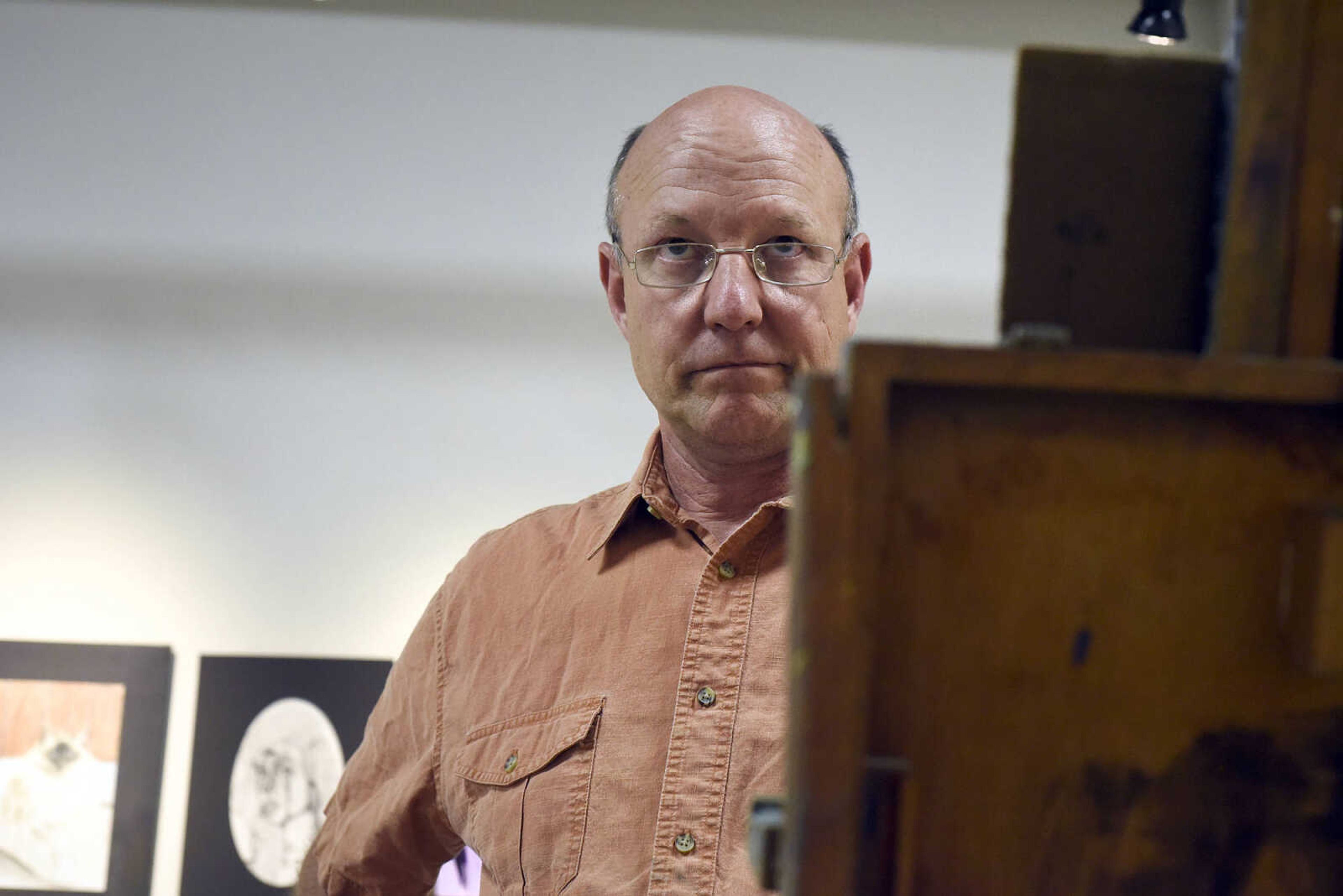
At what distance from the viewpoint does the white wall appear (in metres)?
2.66

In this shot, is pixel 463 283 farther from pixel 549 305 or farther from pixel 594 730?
pixel 594 730

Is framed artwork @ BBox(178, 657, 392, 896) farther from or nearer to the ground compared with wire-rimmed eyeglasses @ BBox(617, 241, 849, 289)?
nearer to the ground

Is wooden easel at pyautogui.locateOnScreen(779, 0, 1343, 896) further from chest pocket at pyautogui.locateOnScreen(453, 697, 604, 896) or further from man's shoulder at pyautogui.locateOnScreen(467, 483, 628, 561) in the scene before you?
man's shoulder at pyautogui.locateOnScreen(467, 483, 628, 561)

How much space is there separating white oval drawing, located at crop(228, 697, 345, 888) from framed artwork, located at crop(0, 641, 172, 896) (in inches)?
7.7

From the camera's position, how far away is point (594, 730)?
1.38m

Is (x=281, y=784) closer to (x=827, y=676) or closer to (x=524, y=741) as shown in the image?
(x=524, y=741)

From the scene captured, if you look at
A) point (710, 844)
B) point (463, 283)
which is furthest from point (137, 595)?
point (710, 844)

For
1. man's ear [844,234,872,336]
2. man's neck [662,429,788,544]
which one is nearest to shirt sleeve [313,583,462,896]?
man's neck [662,429,788,544]

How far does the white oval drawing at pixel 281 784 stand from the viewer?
8.46 feet

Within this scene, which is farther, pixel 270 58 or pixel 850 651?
pixel 270 58

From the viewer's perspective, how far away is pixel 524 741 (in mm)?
1406

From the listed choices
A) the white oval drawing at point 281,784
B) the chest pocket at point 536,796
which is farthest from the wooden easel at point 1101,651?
the white oval drawing at point 281,784

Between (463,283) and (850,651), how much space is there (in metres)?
2.28

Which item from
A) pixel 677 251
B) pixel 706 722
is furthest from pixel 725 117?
pixel 706 722
